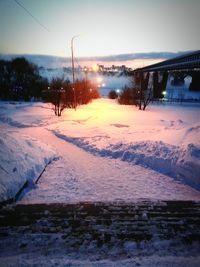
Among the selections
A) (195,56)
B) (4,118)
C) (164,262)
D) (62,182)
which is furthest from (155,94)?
(164,262)

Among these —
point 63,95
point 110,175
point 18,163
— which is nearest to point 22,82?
point 63,95

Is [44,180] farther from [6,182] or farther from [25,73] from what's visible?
[25,73]

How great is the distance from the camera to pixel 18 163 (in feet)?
23.8

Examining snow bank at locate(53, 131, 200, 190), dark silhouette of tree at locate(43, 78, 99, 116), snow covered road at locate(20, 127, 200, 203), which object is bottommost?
snow covered road at locate(20, 127, 200, 203)

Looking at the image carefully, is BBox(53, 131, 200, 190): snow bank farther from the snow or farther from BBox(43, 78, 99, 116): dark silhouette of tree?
BBox(43, 78, 99, 116): dark silhouette of tree

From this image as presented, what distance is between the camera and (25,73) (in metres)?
57.9

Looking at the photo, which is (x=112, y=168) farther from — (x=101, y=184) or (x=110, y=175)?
(x=101, y=184)

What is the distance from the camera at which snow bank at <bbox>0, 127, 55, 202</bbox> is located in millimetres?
6245

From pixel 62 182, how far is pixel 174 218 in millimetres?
3804

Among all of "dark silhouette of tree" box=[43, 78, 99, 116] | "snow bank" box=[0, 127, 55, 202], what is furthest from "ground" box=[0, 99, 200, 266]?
"dark silhouette of tree" box=[43, 78, 99, 116]

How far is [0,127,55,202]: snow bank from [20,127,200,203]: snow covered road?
368 mm

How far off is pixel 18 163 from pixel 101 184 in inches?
113

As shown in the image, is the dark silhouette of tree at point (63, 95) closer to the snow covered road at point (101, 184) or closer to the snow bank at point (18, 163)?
the snow bank at point (18, 163)

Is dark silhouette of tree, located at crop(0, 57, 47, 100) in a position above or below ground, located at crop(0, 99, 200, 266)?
above
